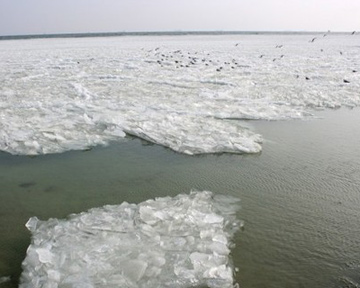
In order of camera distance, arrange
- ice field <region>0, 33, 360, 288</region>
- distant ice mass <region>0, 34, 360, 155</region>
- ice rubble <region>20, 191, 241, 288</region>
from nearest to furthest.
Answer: ice rubble <region>20, 191, 241, 288</region> → ice field <region>0, 33, 360, 288</region> → distant ice mass <region>0, 34, 360, 155</region>

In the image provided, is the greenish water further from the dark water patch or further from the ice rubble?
the ice rubble

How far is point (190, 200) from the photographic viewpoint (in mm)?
3639

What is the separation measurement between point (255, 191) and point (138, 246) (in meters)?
1.60

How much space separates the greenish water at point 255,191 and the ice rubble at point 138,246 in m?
0.14

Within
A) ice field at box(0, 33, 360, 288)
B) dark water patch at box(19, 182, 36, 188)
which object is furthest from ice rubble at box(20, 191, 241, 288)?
dark water patch at box(19, 182, 36, 188)

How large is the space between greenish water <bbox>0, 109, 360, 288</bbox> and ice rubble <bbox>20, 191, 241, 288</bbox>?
0.14 metres

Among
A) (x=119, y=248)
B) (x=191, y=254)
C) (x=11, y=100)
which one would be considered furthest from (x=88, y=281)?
(x=11, y=100)

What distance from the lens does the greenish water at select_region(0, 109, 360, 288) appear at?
2619mm

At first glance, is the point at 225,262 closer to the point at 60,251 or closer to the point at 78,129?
the point at 60,251

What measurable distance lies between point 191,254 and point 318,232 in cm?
119

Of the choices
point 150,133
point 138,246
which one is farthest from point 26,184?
point 150,133

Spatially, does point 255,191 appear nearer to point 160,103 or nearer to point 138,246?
point 138,246

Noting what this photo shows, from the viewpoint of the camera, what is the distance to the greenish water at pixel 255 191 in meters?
2.62

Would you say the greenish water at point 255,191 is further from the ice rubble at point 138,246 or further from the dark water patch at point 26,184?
the ice rubble at point 138,246
